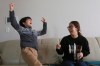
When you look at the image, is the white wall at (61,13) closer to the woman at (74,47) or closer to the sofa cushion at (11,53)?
the sofa cushion at (11,53)

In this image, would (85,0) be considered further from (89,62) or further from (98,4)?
(89,62)

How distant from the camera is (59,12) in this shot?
3.29 metres

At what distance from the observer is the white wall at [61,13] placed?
10.6ft

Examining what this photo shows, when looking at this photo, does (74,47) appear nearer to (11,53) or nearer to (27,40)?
(27,40)

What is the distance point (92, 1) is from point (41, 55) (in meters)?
1.19

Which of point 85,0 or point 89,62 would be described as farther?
point 85,0

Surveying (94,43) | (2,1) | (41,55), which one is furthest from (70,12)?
A: (2,1)

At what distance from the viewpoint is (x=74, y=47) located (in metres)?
2.68

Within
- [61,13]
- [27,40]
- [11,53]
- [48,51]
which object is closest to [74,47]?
[48,51]

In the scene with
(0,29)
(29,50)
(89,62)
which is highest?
(0,29)

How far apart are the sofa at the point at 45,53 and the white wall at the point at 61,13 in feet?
0.83

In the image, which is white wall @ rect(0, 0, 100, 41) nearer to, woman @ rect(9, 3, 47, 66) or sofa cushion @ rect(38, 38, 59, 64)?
sofa cushion @ rect(38, 38, 59, 64)

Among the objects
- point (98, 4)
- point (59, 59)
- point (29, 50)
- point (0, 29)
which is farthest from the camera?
point (0, 29)

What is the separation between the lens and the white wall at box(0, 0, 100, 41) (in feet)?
10.6
